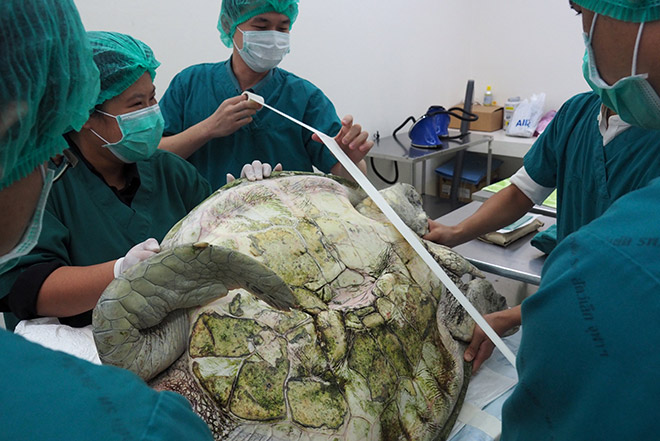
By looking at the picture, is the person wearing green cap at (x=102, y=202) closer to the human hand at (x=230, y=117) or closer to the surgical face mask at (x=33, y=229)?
the human hand at (x=230, y=117)

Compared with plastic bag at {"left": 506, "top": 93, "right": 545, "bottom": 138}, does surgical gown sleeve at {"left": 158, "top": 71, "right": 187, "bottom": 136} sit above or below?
above

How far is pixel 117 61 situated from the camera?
1327mm

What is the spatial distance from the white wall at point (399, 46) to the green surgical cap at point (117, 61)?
114cm

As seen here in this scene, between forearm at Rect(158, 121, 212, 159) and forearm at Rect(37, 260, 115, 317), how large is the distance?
726 millimetres

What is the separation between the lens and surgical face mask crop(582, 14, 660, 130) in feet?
3.12

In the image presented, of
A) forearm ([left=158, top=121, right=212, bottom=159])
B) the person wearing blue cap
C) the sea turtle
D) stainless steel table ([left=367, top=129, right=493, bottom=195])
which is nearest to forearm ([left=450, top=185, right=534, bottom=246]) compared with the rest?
the sea turtle

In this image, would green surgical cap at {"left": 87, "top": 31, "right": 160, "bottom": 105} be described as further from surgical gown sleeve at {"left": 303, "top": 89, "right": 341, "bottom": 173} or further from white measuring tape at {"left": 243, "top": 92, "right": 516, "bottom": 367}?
surgical gown sleeve at {"left": 303, "top": 89, "right": 341, "bottom": 173}

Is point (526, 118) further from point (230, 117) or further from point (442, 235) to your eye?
point (230, 117)

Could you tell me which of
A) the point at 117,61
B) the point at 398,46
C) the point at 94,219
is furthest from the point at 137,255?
the point at 398,46

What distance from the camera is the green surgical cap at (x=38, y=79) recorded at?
1.64 feet

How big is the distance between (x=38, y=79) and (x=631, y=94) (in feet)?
3.61

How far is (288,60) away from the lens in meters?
3.28

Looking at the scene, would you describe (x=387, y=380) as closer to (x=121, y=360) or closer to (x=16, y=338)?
(x=121, y=360)

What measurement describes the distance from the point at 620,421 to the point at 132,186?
1.48m
